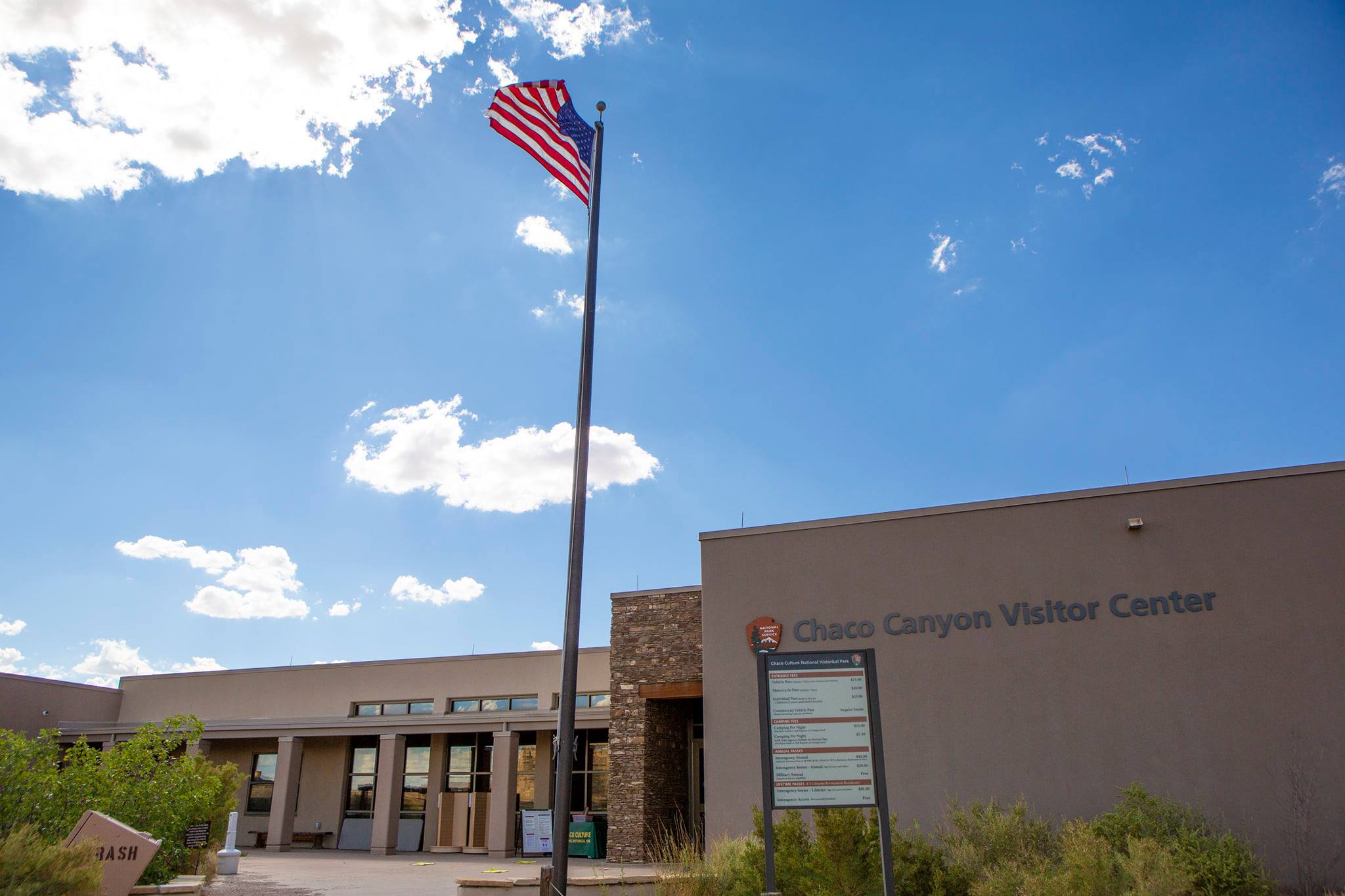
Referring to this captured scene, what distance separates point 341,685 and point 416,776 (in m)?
4.27

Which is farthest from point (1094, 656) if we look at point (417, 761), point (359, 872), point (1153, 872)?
point (417, 761)

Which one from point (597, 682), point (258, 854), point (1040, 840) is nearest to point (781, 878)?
point (1040, 840)

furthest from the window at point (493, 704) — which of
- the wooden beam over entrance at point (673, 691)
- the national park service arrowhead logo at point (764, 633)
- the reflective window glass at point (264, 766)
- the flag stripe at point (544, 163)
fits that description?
the flag stripe at point (544, 163)

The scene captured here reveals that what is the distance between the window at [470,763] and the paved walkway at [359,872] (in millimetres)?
1907

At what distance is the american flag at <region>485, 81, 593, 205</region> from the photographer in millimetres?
11969

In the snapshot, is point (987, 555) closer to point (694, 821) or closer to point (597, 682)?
point (694, 821)

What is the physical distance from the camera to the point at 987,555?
1603cm

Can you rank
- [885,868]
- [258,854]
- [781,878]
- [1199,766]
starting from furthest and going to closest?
[258,854], [1199,766], [781,878], [885,868]

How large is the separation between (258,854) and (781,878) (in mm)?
18332

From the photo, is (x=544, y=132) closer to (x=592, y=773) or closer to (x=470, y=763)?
(x=592, y=773)

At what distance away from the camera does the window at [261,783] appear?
2692cm

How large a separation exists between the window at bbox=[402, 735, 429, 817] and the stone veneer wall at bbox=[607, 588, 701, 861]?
8.24m

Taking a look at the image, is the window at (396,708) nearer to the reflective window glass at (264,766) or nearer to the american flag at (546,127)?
the reflective window glass at (264,766)

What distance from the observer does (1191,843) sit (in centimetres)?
988
